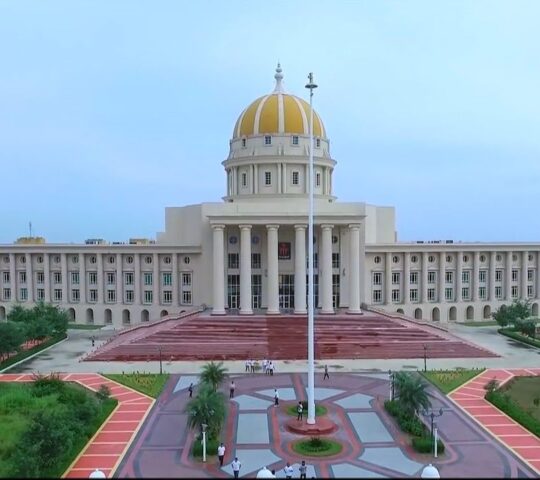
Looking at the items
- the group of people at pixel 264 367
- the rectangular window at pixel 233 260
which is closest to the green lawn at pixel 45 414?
the group of people at pixel 264 367

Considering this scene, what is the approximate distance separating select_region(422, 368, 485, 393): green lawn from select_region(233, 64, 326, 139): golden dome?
104 ft

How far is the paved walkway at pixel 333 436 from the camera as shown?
68.9ft

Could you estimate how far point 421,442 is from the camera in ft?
75.1

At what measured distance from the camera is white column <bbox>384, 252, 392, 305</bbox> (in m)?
59.6

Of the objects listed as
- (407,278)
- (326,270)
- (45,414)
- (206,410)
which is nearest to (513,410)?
(206,410)

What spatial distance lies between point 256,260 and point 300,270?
6398 millimetres

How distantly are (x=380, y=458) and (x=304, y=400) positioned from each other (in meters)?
7.99

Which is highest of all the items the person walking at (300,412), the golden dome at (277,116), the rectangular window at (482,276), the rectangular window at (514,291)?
the golden dome at (277,116)

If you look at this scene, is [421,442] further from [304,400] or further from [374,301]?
[374,301]

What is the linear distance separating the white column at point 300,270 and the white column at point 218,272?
24.0 feet

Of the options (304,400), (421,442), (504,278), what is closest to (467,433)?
(421,442)

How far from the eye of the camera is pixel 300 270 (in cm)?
5153

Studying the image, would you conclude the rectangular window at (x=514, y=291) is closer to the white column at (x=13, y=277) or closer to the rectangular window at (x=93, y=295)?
the rectangular window at (x=93, y=295)

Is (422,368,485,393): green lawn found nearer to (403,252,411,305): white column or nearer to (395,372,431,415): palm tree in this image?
(395,372,431,415): palm tree
